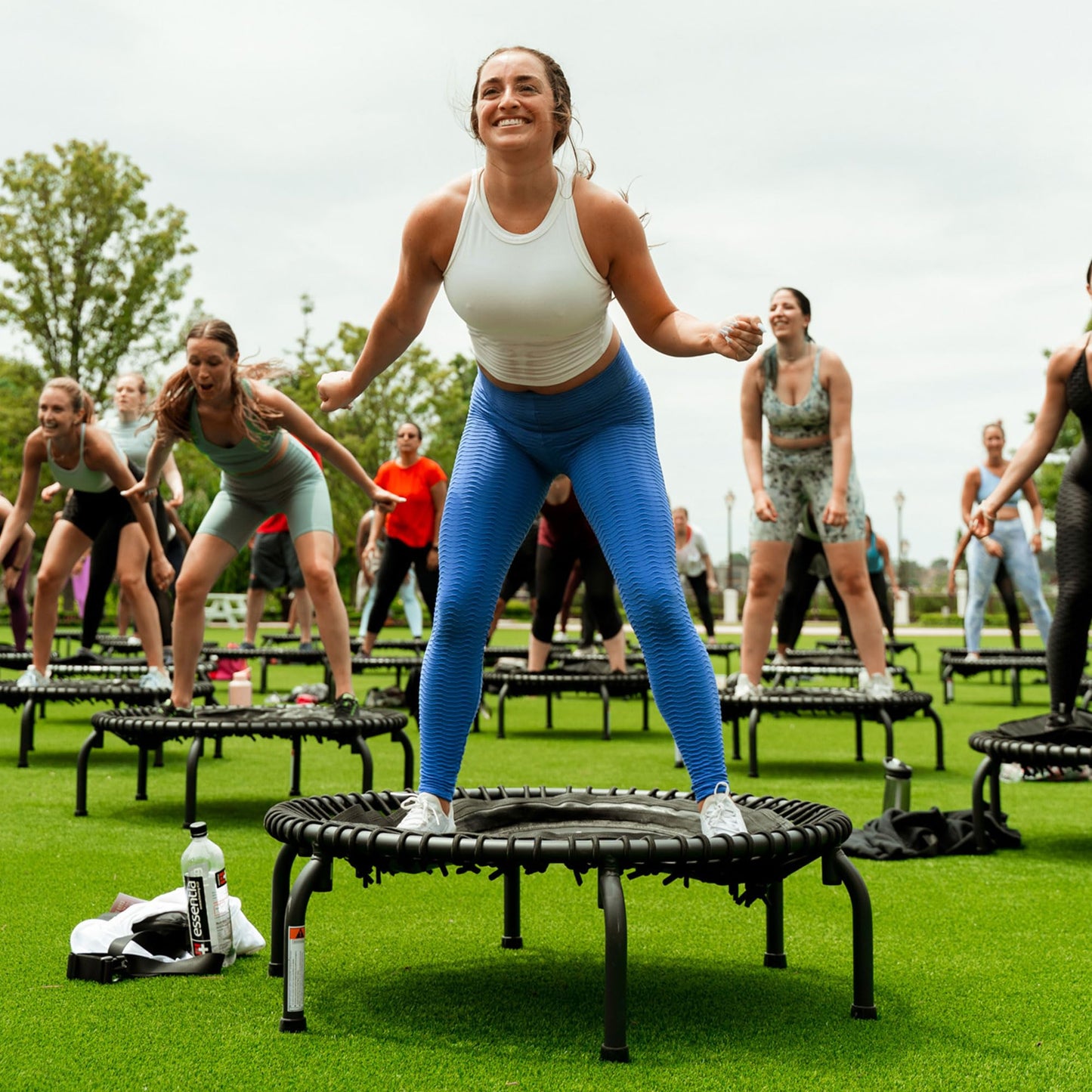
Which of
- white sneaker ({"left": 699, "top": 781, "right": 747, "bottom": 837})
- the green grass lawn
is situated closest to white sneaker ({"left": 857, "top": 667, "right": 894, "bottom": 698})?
the green grass lawn

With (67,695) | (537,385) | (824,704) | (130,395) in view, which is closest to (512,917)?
(537,385)

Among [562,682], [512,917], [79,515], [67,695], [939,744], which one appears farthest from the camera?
[562,682]

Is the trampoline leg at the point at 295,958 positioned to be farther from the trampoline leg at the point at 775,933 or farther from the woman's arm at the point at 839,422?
the woman's arm at the point at 839,422

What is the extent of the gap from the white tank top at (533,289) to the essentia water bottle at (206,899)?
4.07 feet

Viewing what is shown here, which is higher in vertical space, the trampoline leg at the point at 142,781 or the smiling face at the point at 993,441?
the smiling face at the point at 993,441

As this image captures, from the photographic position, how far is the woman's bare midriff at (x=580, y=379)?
2883mm

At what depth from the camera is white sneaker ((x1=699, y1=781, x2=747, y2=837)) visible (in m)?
2.60

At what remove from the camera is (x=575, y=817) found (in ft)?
10.2

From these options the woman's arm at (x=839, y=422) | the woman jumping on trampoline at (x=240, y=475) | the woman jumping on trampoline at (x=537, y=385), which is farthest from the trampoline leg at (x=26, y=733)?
the woman jumping on trampoline at (x=537, y=385)

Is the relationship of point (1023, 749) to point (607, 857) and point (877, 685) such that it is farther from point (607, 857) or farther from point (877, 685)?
point (607, 857)

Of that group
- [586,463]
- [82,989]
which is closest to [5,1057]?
[82,989]

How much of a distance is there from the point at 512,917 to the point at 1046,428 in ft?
8.41

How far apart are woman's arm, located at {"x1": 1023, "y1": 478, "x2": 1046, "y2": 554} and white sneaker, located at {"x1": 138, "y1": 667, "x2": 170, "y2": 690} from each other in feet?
19.9

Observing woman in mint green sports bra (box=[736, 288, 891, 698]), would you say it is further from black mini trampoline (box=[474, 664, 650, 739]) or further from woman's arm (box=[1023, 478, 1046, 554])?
woman's arm (box=[1023, 478, 1046, 554])
